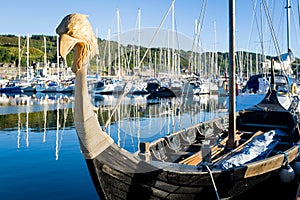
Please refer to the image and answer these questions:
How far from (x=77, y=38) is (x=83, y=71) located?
0.53 meters

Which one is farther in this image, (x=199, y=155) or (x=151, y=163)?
(x=199, y=155)

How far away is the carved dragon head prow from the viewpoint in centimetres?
376

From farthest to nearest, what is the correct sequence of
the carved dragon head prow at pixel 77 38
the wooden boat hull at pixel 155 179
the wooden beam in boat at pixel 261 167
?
the wooden beam in boat at pixel 261 167
the wooden boat hull at pixel 155 179
the carved dragon head prow at pixel 77 38

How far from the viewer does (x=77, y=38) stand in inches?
152

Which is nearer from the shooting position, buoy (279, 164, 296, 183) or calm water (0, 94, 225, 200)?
buoy (279, 164, 296, 183)

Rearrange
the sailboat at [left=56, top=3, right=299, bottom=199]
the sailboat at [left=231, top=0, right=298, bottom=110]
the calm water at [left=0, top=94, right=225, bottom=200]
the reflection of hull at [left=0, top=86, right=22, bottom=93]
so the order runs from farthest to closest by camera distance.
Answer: the reflection of hull at [left=0, top=86, right=22, bottom=93]
the sailboat at [left=231, top=0, right=298, bottom=110]
the calm water at [left=0, top=94, right=225, bottom=200]
the sailboat at [left=56, top=3, right=299, bottom=199]

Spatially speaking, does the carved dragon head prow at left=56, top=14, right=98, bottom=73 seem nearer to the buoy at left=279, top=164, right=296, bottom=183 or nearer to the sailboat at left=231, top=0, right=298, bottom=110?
the buoy at left=279, top=164, right=296, bottom=183

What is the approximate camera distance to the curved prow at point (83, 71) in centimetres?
378

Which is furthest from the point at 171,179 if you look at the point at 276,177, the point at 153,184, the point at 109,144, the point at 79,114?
the point at 276,177

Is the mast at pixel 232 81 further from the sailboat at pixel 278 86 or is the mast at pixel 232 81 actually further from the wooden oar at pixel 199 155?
the sailboat at pixel 278 86

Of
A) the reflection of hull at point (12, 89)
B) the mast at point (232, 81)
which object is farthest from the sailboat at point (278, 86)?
the reflection of hull at point (12, 89)

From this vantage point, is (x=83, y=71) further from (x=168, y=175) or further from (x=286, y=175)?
(x=286, y=175)

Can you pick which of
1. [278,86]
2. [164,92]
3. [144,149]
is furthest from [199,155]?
[164,92]

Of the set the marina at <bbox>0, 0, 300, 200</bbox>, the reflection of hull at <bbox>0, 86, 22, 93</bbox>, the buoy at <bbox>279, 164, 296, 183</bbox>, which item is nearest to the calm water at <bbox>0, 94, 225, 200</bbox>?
the marina at <bbox>0, 0, 300, 200</bbox>
